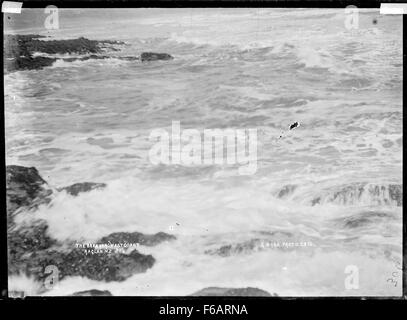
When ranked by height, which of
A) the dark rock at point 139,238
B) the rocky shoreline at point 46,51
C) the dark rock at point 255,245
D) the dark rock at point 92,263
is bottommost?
the dark rock at point 92,263

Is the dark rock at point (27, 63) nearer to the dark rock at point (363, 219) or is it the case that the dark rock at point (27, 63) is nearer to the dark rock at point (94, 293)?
the dark rock at point (94, 293)

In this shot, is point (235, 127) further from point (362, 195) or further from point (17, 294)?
point (17, 294)

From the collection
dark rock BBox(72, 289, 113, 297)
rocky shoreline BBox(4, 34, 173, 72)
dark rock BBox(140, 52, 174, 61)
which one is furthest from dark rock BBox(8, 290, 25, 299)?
dark rock BBox(140, 52, 174, 61)

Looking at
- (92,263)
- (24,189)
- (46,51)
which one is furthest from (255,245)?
(46,51)

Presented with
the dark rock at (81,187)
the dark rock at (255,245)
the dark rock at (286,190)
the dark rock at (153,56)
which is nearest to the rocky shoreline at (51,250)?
the dark rock at (81,187)

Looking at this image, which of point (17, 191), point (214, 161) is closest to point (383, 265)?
point (214, 161)

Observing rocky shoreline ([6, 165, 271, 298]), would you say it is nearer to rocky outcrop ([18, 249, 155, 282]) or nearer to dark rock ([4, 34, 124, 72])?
rocky outcrop ([18, 249, 155, 282])
